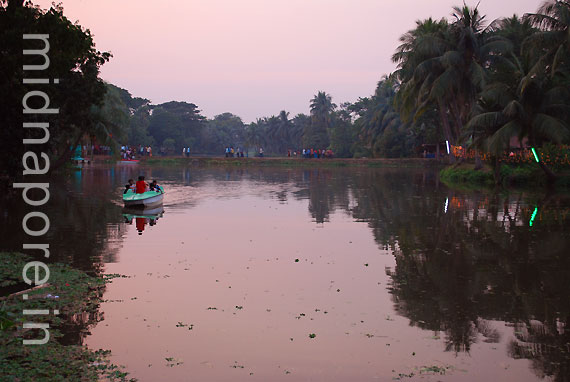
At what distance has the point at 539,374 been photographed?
7070mm

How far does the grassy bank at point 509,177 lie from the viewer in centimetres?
3716

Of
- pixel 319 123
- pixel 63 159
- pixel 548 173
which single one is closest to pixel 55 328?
pixel 548 173

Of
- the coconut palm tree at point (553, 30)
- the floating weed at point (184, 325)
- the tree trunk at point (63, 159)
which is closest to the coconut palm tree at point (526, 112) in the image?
the coconut palm tree at point (553, 30)

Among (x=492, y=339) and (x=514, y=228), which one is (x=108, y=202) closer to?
(x=514, y=228)

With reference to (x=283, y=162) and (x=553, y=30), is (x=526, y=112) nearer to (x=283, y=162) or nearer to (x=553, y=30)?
(x=553, y=30)

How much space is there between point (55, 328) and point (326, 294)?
14.8ft

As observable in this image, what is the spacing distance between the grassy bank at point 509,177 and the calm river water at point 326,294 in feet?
52.1

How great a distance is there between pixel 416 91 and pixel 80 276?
41744mm

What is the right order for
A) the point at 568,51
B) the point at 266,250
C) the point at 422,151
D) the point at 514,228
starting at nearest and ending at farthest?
the point at 266,250 → the point at 514,228 → the point at 568,51 → the point at 422,151

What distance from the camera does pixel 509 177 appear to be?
39.0 m

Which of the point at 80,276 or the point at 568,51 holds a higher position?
the point at 568,51

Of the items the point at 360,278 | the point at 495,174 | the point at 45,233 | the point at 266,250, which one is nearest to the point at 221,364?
the point at 360,278

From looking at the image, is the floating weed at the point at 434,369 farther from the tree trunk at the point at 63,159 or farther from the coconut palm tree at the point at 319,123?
the coconut palm tree at the point at 319,123

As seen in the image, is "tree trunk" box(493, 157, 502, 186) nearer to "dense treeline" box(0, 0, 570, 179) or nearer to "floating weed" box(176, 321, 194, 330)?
"dense treeline" box(0, 0, 570, 179)
